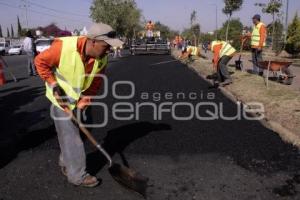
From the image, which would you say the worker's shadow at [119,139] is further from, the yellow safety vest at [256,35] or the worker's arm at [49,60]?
the yellow safety vest at [256,35]

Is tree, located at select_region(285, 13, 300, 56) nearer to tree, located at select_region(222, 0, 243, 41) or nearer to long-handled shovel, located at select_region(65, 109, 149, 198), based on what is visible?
tree, located at select_region(222, 0, 243, 41)

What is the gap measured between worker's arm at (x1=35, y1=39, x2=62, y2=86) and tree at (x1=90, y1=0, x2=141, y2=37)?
5117cm

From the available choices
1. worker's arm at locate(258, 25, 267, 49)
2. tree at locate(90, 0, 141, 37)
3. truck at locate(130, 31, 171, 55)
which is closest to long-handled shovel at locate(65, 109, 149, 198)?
worker's arm at locate(258, 25, 267, 49)

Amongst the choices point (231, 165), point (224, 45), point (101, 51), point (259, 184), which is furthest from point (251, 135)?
point (224, 45)

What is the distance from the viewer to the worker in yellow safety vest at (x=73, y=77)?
12.6 feet

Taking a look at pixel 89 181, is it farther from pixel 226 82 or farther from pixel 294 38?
pixel 294 38

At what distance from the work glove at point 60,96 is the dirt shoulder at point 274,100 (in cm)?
335

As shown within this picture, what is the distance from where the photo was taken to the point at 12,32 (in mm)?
119375

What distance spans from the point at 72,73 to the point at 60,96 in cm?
28

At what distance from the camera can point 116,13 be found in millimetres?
55719

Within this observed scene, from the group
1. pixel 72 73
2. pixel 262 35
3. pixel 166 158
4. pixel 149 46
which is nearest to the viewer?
pixel 72 73

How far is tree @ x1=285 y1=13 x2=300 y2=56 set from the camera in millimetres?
25641

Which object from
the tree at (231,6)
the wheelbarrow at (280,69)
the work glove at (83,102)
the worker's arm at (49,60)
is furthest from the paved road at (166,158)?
the tree at (231,6)

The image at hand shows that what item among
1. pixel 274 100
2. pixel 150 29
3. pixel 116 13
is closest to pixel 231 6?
pixel 150 29
